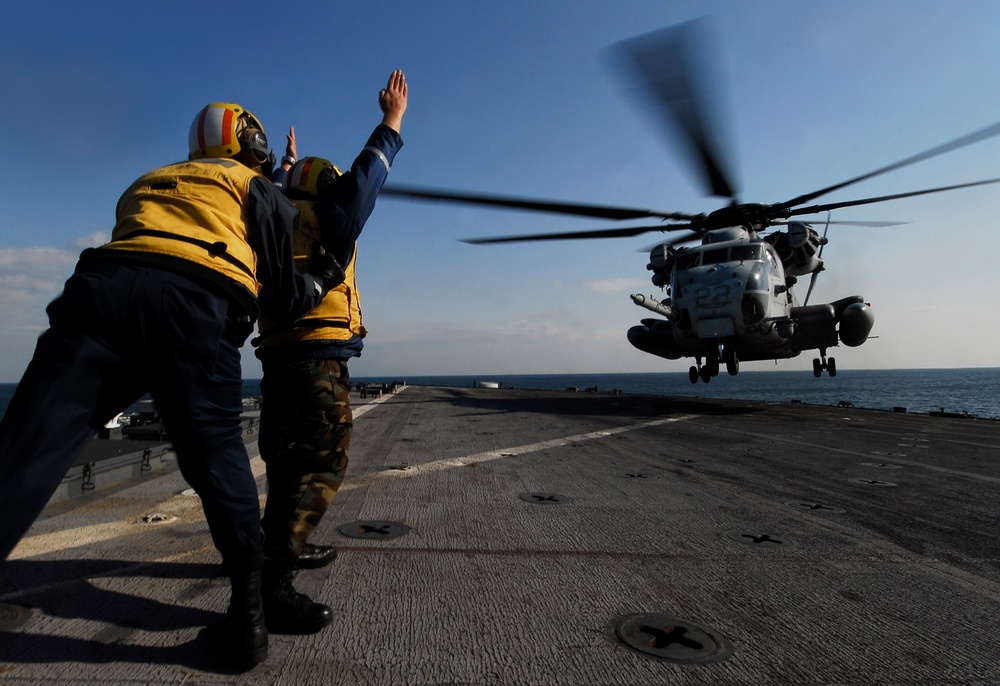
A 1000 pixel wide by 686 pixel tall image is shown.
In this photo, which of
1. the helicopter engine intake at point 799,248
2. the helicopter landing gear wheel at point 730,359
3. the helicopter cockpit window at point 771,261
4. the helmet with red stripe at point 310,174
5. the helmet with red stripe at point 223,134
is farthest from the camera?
the helicopter engine intake at point 799,248

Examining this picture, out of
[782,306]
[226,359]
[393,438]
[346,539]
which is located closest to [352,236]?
[226,359]

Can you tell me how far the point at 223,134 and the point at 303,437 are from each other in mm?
1153

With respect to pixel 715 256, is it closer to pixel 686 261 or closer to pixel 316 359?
pixel 686 261

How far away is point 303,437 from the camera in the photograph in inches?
85.0

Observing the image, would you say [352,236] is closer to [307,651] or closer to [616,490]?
[307,651]

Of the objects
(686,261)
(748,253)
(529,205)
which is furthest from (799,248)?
(529,205)

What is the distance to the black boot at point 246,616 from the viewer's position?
1.50m

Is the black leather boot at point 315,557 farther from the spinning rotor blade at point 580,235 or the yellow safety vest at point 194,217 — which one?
the spinning rotor blade at point 580,235

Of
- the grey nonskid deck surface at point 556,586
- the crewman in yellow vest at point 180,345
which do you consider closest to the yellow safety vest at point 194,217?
the crewman in yellow vest at point 180,345

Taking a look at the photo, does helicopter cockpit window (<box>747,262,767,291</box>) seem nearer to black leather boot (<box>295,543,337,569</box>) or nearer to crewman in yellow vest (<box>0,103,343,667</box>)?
black leather boot (<box>295,543,337,569</box>)

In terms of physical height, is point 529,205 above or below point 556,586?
above

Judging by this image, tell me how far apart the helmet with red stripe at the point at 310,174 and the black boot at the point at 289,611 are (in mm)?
1471

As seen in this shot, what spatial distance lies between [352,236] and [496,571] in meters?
1.48

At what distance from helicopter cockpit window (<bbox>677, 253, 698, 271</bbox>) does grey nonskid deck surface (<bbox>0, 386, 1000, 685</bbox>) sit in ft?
35.5
